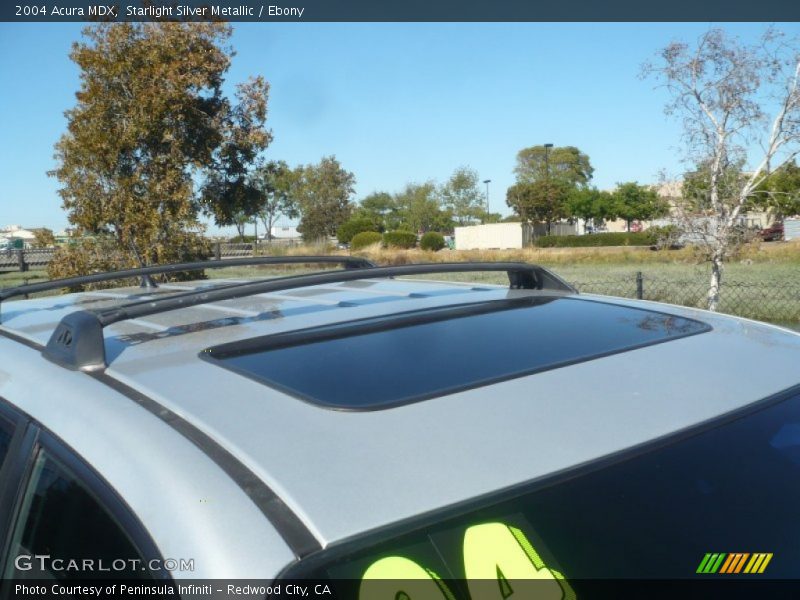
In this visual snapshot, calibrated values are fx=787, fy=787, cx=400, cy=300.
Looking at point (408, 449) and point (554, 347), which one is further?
point (554, 347)

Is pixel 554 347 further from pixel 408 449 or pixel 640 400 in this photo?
pixel 408 449

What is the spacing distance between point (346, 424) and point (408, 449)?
0.40ft

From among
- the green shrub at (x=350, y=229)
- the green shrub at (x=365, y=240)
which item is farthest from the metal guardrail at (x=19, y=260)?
the green shrub at (x=350, y=229)

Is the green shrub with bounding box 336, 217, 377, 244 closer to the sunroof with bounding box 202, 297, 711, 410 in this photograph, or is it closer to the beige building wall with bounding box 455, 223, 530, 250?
Result: the beige building wall with bounding box 455, 223, 530, 250

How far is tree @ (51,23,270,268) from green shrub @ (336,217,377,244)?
33.7 m

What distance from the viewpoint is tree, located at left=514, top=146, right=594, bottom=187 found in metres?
77.5

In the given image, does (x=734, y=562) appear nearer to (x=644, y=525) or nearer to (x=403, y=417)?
(x=644, y=525)

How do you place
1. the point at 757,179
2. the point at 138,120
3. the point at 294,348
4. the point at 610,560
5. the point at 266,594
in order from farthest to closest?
the point at 138,120 < the point at 757,179 < the point at 294,348 < the point at 610,560 < the point at 266,594

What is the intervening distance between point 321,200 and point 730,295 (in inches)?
1664

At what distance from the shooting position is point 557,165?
8706 centimetres

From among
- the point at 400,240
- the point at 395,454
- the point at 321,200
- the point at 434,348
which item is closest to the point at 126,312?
the point at 434,348

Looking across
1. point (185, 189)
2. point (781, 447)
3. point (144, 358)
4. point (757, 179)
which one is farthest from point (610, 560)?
point (185, 189)

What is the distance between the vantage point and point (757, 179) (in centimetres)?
1062

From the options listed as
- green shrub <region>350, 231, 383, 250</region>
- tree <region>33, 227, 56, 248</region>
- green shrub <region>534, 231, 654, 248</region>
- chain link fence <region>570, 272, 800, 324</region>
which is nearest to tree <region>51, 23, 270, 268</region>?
tree <region>33, 227, 56, 248</region>
